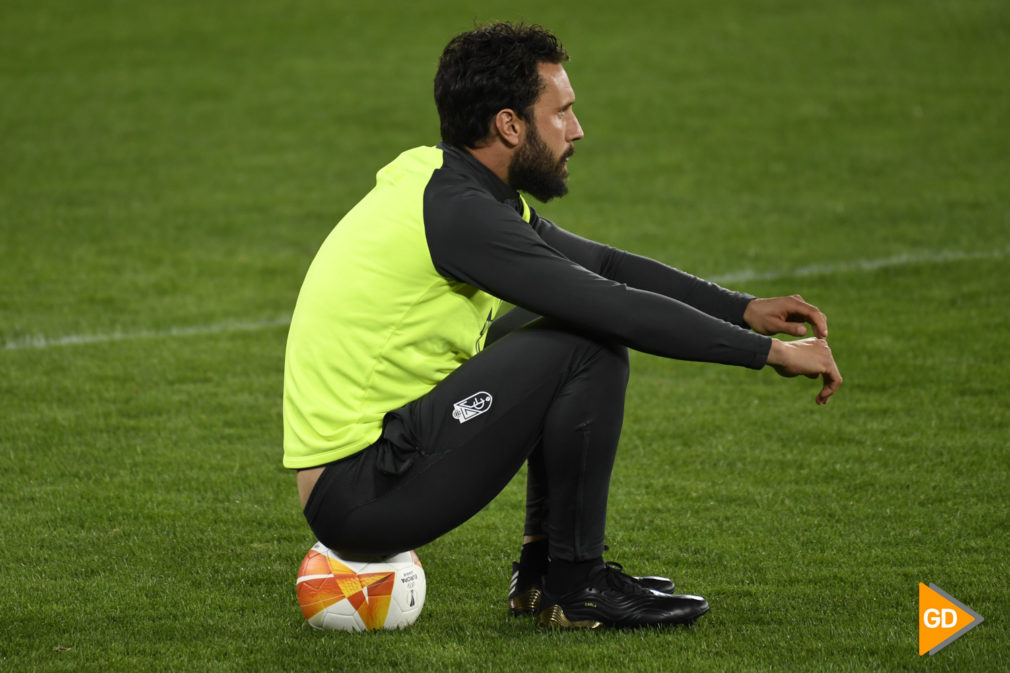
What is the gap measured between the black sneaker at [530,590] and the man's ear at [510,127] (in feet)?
4.20

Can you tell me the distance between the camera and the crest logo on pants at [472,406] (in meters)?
3.54

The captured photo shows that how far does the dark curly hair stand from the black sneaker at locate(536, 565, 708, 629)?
4.34 feet

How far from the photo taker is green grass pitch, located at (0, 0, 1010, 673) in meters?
3.94

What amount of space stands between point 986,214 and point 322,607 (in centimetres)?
791

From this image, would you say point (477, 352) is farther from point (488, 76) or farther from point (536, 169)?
point (488, 76)

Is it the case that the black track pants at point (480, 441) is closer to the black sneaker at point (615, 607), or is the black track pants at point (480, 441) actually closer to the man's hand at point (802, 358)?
the black sneaker at point (615, 607)

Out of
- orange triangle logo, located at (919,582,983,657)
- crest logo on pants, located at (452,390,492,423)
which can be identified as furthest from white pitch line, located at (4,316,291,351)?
orange triangle logo, located at (919,582,983,657)

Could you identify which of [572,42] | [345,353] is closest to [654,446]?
[345,353]

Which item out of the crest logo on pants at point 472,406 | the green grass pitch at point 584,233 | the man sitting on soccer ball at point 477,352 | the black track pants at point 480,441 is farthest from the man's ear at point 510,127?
the green grass pitch at point 584,233

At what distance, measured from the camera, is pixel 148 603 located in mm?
4047

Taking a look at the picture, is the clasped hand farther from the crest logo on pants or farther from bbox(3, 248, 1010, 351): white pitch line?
bbox(3, 248, 1010, 351): white pitch line

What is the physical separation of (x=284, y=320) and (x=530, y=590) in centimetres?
449

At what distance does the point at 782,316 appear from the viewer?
389 centimetres

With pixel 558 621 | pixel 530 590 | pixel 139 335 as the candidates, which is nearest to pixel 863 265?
pixel 139 335
